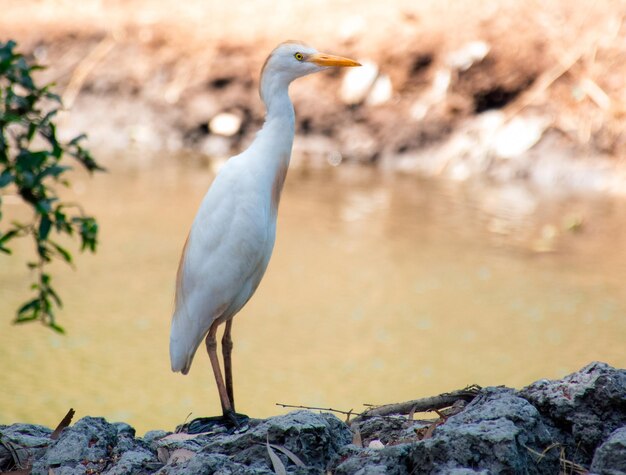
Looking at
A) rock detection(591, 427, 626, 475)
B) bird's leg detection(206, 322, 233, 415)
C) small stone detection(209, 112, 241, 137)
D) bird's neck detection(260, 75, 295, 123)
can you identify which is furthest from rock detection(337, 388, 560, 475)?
small stone detection(209, 112, 241, 137)

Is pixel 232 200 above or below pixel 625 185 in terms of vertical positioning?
below

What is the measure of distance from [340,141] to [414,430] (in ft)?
27.4

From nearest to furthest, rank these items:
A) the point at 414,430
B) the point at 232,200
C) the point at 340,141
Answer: the point at 414,430
the point at 232,200
the point at 340,141

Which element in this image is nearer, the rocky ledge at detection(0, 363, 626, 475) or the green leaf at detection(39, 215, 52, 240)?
the rocky ledge at detection(0, 363, 626, 475)

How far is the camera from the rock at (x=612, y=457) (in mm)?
1663

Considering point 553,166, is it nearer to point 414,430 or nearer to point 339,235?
point 339,235

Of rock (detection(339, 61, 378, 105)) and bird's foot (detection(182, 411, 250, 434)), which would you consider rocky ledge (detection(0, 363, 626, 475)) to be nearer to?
bird's foot (detection(182, 411, 250, 434))

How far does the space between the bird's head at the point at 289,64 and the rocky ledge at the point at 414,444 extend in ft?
3.88

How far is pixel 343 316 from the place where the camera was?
19.1ft

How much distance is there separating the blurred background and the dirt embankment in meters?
0.02

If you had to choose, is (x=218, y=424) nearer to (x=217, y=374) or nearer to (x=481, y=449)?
(x=217, y=374)

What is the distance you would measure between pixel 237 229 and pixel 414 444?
1.21 m

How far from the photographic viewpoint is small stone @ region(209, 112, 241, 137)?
10375 millimetres

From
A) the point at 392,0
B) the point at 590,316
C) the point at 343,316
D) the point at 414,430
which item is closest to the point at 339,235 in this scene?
the point at 343,316
